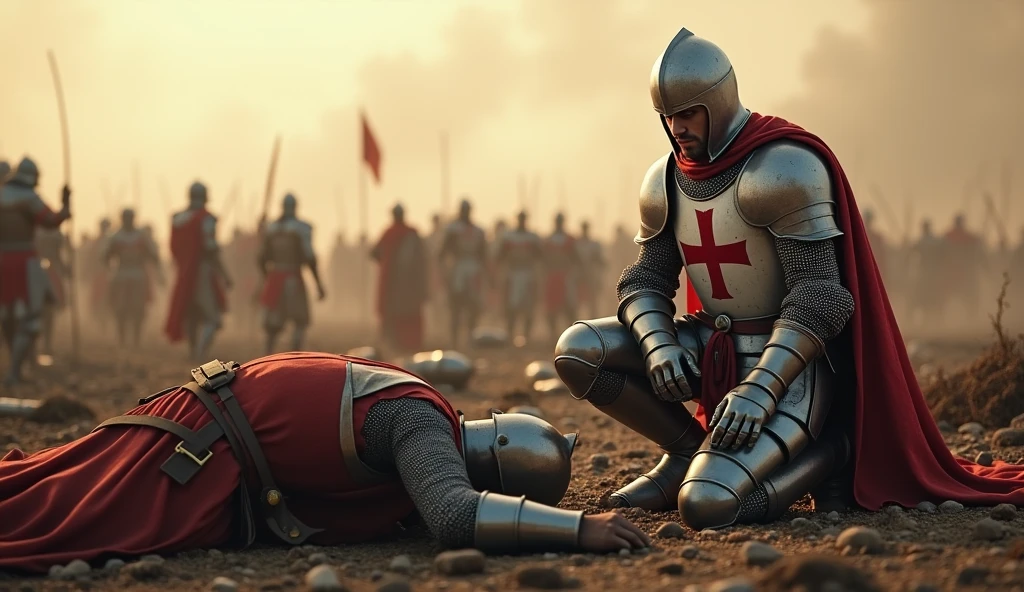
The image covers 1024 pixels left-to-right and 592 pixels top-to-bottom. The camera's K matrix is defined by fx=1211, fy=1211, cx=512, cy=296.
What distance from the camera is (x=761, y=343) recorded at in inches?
189

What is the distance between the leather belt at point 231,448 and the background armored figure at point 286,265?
10321 mm

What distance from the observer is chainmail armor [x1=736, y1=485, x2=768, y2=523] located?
14.4 feet

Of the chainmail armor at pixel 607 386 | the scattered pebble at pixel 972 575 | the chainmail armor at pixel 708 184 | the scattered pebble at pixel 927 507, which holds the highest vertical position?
the chainmail armor at pixel 708 184

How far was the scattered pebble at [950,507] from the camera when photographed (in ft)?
15.1

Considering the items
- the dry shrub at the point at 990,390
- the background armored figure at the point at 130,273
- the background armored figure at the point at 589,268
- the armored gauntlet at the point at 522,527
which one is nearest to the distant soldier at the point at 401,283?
the background armored figure at the point at 130,273

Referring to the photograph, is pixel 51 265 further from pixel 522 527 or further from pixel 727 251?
pixel 522 527

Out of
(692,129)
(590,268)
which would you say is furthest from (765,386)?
(590,268)

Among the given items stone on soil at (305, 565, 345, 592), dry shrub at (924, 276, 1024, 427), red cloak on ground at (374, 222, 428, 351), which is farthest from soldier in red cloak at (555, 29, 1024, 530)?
red cloak on ground at (374, 222, 428, 351)

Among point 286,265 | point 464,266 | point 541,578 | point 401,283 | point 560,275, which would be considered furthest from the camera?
point 560,275

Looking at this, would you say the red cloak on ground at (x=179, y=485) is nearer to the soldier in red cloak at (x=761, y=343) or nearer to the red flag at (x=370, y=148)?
the soldier in red cloak at (x=761, y=343)

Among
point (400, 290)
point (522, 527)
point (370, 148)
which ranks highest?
point (370, 148)

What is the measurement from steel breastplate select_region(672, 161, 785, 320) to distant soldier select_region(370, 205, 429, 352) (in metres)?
12.8

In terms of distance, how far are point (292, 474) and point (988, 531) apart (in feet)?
7.62

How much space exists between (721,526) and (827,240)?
3.88ft
